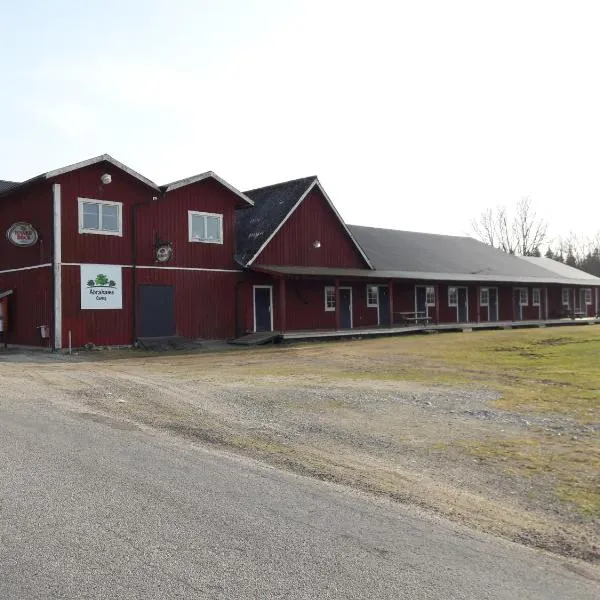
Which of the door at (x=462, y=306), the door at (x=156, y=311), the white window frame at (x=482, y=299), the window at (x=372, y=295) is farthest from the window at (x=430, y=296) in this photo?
the door at (x=156, y=311)

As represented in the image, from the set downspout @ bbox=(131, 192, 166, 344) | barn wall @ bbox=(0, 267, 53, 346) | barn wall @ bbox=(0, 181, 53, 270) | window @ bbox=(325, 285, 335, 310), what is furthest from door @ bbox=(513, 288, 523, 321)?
barn wall @ bbox=(0, 181, 53, 270)

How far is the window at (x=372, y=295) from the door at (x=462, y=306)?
6.85m

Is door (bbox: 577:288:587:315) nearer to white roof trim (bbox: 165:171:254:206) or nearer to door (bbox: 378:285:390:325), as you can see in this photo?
door (bbox: 378:285:390:325)

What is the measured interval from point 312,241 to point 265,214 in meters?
2.55

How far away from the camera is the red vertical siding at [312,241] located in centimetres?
2806

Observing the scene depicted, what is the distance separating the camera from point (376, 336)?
28938 mm

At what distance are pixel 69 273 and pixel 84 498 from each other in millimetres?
17170

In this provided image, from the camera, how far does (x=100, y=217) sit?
22.2m

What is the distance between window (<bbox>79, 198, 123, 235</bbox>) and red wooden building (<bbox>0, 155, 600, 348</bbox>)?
0.13ft

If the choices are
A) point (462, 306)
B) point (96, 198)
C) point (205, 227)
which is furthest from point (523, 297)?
point (96, 198)

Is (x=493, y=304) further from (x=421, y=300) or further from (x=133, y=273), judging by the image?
(x=133, y=273)

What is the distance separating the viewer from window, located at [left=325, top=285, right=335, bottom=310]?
98.7 ft

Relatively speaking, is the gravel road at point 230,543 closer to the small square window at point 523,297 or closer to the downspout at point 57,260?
the downspout at point 57,260

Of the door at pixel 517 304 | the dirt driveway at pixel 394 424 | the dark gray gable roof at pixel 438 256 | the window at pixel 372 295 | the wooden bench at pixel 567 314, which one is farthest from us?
the wooden bench at pixel 567 314
